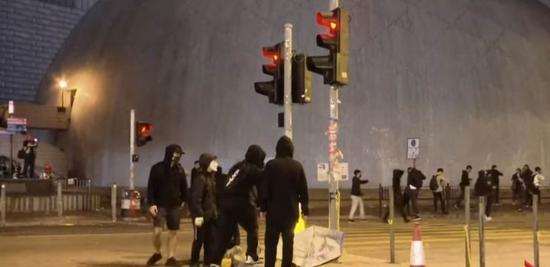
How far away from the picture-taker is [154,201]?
12000 millimetres

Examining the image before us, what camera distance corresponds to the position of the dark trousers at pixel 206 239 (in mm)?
11578

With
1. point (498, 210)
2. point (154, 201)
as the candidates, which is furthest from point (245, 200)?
point (498, 210)

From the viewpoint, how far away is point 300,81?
41.0 ft

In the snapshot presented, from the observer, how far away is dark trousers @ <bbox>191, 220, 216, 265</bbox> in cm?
1158

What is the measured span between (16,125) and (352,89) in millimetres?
15481

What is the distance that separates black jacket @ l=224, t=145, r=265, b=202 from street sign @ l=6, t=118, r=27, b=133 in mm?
26523

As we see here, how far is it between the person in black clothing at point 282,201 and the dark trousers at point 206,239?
1.67m

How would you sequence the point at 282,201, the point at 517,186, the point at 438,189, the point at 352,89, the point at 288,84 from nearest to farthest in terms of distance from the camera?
1. the point at 282,201
2. the point at 288,84
3. the point at 438,189
4. the point at 517,186
5. the point at 352,89

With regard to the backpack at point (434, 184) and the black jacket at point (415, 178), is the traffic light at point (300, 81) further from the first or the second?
the backpack at point (434, 184)

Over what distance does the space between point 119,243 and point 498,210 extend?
18.0 meters

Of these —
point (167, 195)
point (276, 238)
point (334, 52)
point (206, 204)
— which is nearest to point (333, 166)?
point (334, 52)

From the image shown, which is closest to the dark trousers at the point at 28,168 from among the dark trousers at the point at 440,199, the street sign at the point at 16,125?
the street sign at the point at 16,125

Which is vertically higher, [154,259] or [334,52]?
[334,52]

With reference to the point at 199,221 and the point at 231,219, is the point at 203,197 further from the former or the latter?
the point at 231,219
